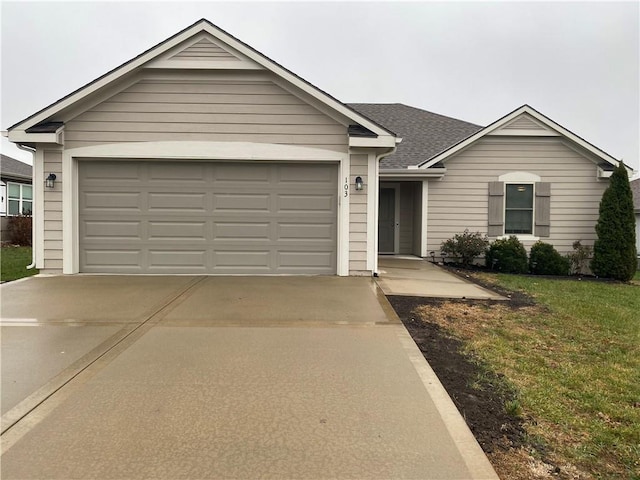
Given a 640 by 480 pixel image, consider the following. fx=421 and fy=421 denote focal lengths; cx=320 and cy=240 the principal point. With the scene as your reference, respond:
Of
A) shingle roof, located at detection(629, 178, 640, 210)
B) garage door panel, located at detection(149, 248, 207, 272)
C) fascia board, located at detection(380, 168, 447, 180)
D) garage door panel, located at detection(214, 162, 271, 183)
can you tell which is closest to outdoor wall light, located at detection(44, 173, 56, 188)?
A: garage door panel, located at detection(149, 248, 207, 272)

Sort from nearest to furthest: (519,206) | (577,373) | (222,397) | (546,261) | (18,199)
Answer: (222,397) < (577,373) < (546,261) < (519,206) < (18,199)

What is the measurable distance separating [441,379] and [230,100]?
649 cm

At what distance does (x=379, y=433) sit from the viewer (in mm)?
2605

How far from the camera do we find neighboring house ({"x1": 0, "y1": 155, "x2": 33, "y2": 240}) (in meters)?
17.4

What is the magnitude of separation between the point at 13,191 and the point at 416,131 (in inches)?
682

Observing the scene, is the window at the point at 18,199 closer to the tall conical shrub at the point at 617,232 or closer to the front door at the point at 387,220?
the front door at the point at 387,220

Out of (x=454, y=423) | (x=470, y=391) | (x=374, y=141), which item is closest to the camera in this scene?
(x=454, y=423)

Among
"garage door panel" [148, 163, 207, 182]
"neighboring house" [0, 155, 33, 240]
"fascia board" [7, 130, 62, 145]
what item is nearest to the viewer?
"fascia board" [7, 130, 62, 145]

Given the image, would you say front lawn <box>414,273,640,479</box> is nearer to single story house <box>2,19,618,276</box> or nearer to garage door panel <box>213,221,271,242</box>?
single story house <box>2,19,618,276</box>

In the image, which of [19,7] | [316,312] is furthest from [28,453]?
[19,7]

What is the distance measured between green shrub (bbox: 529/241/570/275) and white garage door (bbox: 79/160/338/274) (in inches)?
245

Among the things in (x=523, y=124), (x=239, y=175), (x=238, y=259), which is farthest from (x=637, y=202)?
(x=238, y=259)

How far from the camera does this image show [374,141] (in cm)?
767

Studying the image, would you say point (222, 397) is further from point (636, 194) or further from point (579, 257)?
point (636, 194)
